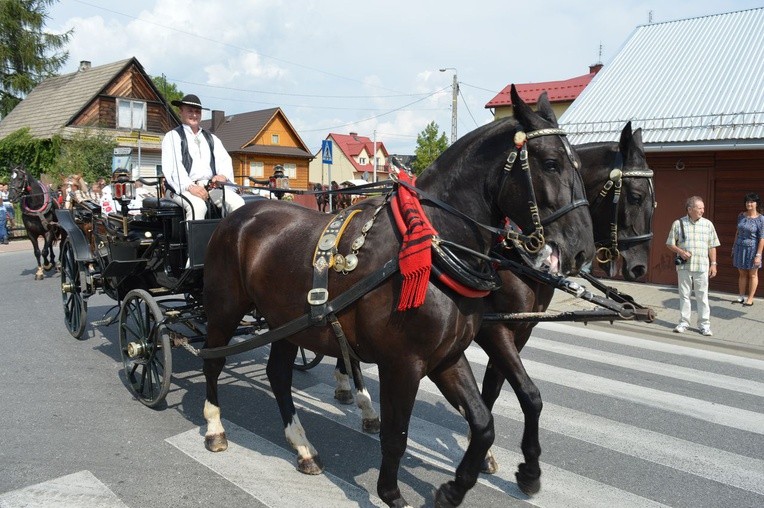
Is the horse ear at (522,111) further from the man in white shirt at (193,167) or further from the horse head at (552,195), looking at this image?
the man in white shirt at (193,167)

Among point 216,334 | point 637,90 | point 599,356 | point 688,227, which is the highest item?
point 637,90

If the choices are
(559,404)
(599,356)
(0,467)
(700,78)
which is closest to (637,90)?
(700,78)

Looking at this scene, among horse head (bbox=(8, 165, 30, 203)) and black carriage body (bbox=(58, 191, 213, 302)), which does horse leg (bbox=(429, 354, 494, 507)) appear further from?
horse head (bbox=(8, 165, 30, 203))

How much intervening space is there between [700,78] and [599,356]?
8.78 m

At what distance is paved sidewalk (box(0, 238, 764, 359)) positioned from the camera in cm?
800

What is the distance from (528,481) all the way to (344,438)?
150 cm

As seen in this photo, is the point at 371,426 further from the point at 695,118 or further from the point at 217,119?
the point at 217,119

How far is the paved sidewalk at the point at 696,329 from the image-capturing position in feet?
26.2

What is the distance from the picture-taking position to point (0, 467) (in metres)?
3.97

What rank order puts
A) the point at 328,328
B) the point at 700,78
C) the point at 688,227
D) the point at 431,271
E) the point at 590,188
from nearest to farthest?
the point at 431,271 → the point at 328,328 → the point at 590,188 → the point at 688,227 → the point at 700,78

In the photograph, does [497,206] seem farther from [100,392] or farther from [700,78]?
[700,78]

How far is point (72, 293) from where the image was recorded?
729 centimetres

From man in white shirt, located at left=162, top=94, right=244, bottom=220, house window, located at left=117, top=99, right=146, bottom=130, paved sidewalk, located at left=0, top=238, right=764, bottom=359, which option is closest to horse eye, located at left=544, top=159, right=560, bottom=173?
man in white shirt, located at left=162, top=94, right=244, bottom=220

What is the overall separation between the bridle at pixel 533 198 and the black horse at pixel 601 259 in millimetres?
1039
